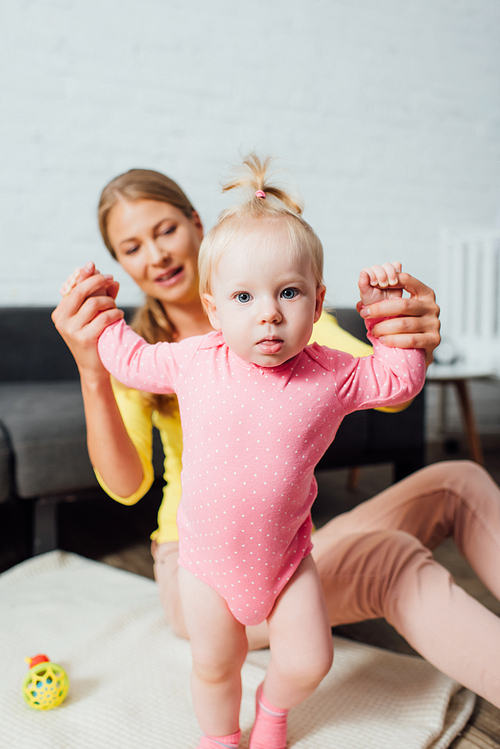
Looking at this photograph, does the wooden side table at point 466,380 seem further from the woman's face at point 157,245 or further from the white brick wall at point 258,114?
the woman's face at point 157,245

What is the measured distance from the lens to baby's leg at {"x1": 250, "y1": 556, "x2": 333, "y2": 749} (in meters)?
0.67

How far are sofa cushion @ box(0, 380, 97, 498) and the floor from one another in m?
0.17

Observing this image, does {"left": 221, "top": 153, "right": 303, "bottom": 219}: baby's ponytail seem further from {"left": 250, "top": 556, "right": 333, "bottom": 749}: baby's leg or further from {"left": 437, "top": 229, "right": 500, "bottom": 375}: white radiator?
{"left": 437, "top": 229, "right": 500, "bottom": 375}: white radiator

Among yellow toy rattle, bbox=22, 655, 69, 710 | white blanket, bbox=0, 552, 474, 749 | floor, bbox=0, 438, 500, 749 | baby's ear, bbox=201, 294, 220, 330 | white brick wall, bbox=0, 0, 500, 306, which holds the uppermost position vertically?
white brick wall, bbox=0, 0, 500, 306

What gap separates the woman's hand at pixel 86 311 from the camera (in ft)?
2.38

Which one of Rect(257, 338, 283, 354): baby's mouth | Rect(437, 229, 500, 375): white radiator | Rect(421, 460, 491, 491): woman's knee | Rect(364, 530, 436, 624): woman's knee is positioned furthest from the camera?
Rect(437, 229, 500, 375): white radiator

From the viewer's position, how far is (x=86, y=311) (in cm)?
72

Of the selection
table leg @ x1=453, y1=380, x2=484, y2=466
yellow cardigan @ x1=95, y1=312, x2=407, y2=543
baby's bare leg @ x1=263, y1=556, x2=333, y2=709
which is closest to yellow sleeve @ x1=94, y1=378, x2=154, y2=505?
yellow cardigan @ x1=95, y1=312, x2=407, y2=543

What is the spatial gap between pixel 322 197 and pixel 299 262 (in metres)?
2.21

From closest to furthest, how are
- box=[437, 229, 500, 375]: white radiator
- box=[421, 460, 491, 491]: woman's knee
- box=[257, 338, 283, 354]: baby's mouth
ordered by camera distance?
box=[257, 338, 283, 354]: baby's mouth, box=[421, 460, 491, 491]: woman's knee, box=[437, 229, 500, 375]: white radiator

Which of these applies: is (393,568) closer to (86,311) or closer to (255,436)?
(255,436)

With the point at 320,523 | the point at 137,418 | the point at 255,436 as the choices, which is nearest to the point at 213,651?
the point at 255,436

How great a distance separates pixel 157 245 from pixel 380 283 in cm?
51

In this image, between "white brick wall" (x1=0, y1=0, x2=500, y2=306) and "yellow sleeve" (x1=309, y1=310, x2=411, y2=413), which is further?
"white brick wall" (x1=0, y1=0, x2=500, y2=306)
